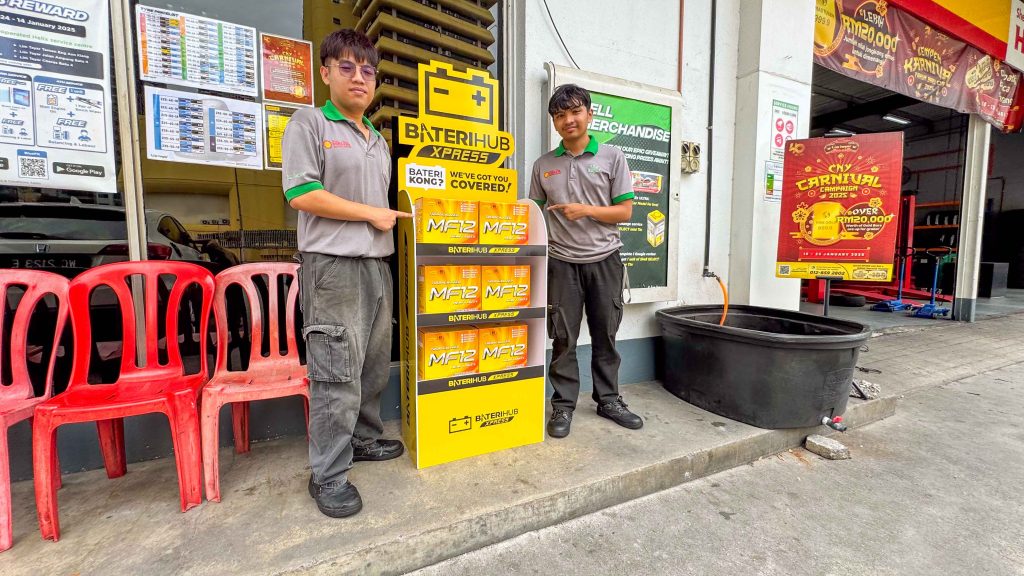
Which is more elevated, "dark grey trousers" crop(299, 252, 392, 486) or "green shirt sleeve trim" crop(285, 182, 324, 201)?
"green shirt sleeve trim" crop(285, 182, 324, 201)

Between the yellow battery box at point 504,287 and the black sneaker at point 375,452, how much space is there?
87 centimetres

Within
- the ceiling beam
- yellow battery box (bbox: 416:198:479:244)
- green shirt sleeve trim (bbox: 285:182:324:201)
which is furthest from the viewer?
the ceiling beam

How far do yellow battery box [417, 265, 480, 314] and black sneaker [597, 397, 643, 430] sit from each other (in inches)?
44.4

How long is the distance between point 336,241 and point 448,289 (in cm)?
56

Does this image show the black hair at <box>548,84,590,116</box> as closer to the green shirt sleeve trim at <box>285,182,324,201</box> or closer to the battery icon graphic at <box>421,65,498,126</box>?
the battery icon graphic at <box>421,65,498,126</box>

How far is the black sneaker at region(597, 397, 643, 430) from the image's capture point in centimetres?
262

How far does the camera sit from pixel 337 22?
9.36 ft

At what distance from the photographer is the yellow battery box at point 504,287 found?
7.31 feet

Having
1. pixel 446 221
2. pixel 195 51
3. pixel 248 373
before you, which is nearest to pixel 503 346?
pixel 446 221

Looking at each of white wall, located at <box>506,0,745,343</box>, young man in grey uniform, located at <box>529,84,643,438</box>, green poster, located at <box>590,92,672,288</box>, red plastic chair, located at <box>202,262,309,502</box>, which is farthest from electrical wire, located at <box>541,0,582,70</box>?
Answer: red plastic chair, located at <box>202,262,309,502</box>

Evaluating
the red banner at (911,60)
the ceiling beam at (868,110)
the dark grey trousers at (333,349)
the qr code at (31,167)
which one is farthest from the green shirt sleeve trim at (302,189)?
the ceiling beam at (868,110)

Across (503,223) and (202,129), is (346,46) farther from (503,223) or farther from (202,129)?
(202,129)

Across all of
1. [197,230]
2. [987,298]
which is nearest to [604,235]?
[197,230]

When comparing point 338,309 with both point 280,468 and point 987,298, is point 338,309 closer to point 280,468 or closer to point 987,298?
point 280,468
